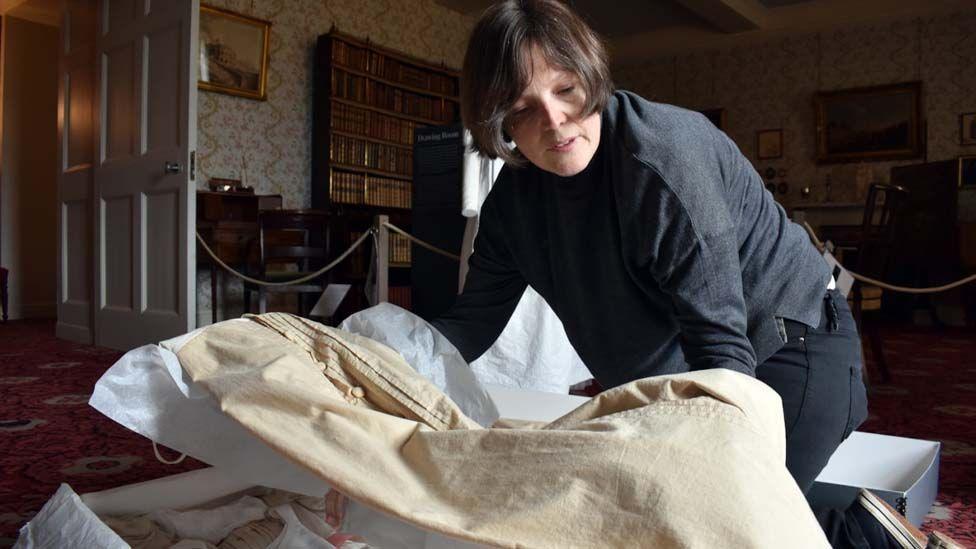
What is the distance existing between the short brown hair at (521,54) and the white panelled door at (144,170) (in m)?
3.04

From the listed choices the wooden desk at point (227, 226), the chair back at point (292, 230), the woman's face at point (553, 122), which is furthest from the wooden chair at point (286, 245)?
the woman's face at point (553, 122)

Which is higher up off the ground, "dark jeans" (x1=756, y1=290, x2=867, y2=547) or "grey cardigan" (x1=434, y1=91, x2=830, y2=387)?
"grey cardigan" (x1=434, y1=91, x2=830, y2=387)

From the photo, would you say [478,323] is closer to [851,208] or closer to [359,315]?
[359,315]

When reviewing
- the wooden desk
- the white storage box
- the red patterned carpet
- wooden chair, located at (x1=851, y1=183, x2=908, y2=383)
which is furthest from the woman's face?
the wooden desk

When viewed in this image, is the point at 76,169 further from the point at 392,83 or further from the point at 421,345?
the point at 421,345

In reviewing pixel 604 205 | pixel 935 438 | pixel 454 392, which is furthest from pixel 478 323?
pixel 935 438

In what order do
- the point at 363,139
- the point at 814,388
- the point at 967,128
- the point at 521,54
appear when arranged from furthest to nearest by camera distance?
the point at 967,128, the point at 363,139, the point at 814,388, the point at 521,54

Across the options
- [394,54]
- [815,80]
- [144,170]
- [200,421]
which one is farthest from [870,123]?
[200,421]

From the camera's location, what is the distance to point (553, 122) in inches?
37.9

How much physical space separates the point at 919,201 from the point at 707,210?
6.58m

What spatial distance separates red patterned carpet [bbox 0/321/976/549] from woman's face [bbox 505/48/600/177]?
119 centimetres

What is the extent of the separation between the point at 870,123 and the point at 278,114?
529 centimetres

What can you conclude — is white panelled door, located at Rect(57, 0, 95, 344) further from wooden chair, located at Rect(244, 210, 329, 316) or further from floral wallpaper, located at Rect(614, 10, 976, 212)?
floral wallpaper, located at Rect(614, 10, 976, 212)

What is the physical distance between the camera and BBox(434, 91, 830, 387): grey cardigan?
928mm
